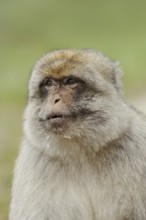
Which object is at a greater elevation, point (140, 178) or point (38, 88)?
point (38, 88)

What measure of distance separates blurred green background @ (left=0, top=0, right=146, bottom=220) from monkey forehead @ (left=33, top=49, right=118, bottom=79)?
6.83 meters

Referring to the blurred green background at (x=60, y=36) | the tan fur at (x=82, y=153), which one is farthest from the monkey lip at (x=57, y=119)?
the blurred green background at (x=60, y=36)

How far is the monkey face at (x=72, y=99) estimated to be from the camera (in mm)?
8852

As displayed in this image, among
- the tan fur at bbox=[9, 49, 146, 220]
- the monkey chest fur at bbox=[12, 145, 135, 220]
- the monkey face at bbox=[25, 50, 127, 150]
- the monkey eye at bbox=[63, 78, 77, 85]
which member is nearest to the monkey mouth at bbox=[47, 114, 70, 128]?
the monkey face at bbox=[25, 50, 127, 150]

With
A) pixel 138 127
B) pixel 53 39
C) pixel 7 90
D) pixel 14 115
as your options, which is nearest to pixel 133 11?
pixel 53 39

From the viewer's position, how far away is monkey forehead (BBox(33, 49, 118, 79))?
9.12 m

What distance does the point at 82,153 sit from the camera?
916 cm

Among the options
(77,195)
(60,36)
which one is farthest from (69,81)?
(60,36)

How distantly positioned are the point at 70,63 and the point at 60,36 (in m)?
15.0

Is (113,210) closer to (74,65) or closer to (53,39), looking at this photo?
(74,65)

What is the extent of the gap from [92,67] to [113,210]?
49.7 inches

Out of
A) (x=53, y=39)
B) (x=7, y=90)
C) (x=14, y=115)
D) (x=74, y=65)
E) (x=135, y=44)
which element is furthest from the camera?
(x=53, y=39)

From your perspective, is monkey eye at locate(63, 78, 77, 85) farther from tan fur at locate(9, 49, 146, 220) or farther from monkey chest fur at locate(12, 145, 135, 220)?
monkey chest fur at locate(12, 145, 135, 220)

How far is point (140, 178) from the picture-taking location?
9.21 meters
